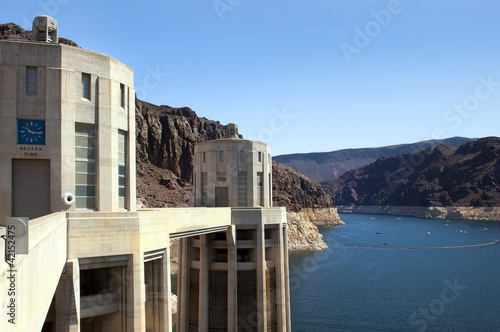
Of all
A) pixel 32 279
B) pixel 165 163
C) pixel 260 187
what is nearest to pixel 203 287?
pixel 260 187

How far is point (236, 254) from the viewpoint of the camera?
120 ft

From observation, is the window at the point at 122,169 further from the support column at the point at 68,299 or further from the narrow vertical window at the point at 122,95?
the support column at the point at 68,299

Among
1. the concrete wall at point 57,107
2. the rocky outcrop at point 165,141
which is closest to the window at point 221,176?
the concrete wall at point 57,107

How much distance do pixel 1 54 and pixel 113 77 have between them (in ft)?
12.4

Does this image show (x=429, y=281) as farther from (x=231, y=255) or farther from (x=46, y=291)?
(x=46, y=291)

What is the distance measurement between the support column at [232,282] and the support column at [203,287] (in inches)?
70.7

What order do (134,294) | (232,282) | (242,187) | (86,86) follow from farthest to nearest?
(242,187) < (232,282) < (86,86) < (134,294)

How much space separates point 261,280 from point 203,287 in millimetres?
4322

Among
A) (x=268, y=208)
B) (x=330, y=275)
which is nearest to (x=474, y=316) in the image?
(x=330, y=275)

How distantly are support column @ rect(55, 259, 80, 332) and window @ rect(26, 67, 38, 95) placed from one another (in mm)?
5846

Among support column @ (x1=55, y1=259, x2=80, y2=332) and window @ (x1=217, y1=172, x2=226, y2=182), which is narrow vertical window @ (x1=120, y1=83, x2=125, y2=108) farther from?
window @ (x1=217, y1=172, x2=226, y2=182)

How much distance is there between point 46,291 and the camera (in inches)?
416

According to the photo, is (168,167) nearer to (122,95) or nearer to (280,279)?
(280,279)

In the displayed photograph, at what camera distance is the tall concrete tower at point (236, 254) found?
3669 cm
